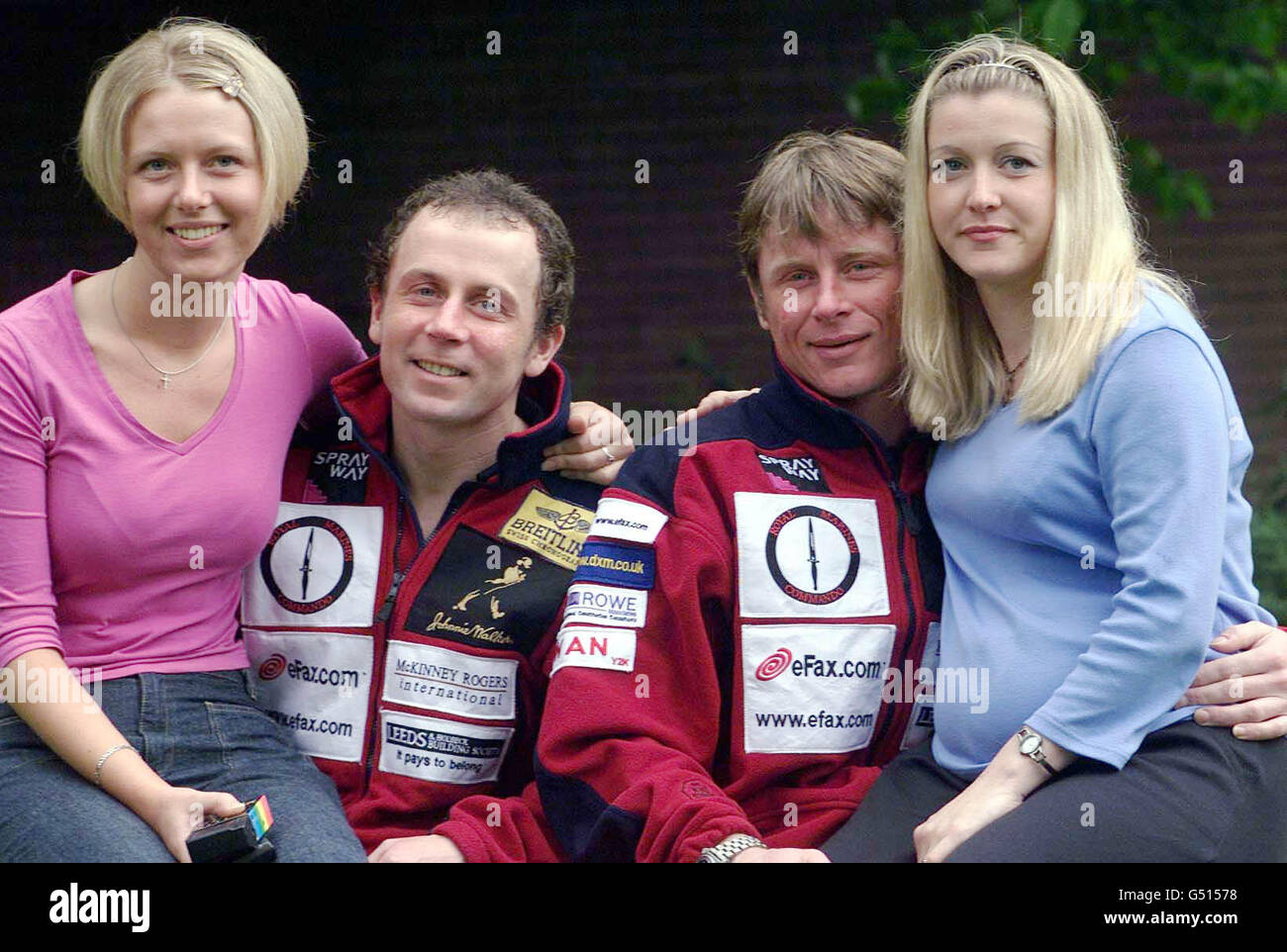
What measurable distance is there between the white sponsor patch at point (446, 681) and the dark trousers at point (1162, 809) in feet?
2.69

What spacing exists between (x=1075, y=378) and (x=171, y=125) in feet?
5.26

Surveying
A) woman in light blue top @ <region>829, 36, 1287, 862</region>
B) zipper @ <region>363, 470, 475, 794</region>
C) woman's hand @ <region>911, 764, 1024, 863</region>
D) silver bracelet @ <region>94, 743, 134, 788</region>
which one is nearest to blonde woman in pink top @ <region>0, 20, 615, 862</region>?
silver bracelet @ <region>94, 743, 134, 788</region>

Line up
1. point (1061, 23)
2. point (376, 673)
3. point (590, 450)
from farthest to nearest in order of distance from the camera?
point (1061, 23), point (590, 450), point (376, 673)

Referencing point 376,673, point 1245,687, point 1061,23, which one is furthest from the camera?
point 1061,23

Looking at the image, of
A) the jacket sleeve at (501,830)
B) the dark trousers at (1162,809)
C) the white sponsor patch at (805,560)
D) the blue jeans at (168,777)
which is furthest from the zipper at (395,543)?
the dark trousers at (1162,809)

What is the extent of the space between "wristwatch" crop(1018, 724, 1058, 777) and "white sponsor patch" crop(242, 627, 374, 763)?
1.20 metres

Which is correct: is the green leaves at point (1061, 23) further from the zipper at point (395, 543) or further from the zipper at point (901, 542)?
the zipper at point (395, 543)

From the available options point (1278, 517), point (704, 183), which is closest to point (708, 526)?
point (1278, 517)

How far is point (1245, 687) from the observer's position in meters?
2.55

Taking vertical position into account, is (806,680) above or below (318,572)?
below

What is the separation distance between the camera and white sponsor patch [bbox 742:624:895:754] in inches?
110

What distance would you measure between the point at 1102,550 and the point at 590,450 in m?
1.00

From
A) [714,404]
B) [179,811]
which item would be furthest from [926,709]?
[179,811]

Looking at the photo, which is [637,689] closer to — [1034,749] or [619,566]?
[619,566]
